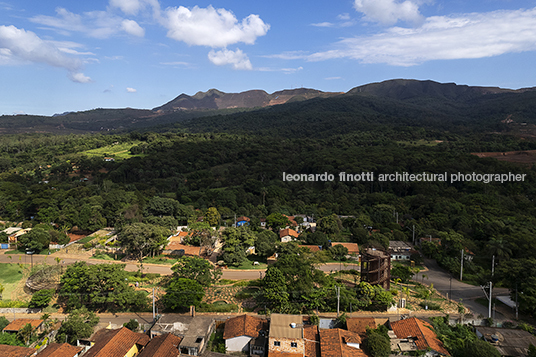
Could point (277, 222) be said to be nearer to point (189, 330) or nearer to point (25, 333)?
point (189, 330)

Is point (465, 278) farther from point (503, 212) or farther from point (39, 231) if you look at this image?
point (39, 231)

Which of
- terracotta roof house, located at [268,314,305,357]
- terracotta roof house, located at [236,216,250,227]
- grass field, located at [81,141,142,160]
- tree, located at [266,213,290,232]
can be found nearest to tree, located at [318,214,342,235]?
tree, located at [266,213,290,232]

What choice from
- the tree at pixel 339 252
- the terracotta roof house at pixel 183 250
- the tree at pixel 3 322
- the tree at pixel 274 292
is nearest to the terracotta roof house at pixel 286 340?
the tree at pixel 274 292

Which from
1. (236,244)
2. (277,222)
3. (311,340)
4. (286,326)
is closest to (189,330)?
(286,326)

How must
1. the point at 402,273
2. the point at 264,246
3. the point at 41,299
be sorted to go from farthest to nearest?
the point at 264,246
the point at 402,273
the point at 41,299

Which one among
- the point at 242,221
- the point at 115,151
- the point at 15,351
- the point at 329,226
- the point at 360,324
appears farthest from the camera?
the point at 115,151

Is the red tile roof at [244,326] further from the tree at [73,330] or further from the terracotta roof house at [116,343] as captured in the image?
the tree at [73,330]

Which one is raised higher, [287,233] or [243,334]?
[243,334]
